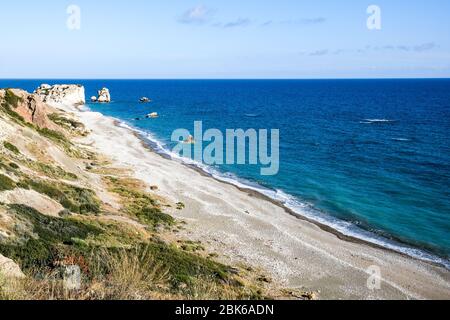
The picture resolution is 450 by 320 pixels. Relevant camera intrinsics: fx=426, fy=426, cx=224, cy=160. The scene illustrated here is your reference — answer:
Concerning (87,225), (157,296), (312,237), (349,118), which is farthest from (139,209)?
(349,118)

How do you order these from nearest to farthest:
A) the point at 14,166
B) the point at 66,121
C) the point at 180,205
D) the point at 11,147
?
the point at 14,166, the point at 11,147, the point at 180,205, the point at 66,121

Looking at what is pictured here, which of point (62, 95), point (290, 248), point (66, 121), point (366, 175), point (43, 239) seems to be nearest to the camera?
point (43, 239)

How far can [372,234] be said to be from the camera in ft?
119

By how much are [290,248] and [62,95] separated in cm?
13223

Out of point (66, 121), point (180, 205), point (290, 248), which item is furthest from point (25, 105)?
point (290, 248)

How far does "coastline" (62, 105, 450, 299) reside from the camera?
26906 mm

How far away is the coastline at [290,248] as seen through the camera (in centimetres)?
2691

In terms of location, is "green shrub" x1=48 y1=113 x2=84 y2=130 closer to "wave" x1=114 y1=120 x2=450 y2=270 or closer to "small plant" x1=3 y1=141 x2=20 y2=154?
"wave" x1=114 y1=120 x2=450 y2=270

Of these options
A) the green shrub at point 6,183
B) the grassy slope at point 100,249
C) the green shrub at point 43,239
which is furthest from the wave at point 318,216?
the green shrub at point 6,183

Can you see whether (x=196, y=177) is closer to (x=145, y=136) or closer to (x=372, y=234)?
(x=372, y=234)

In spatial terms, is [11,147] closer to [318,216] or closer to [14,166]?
[14,166]

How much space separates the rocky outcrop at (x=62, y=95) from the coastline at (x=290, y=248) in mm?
105351

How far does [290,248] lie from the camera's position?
32281 millimetres

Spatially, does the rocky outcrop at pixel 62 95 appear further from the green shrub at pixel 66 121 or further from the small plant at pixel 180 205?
the small plant at pixel 180 205
